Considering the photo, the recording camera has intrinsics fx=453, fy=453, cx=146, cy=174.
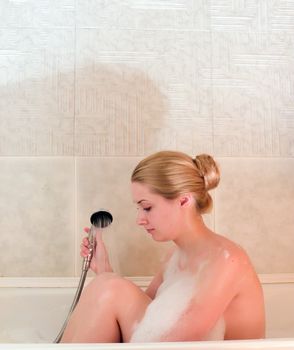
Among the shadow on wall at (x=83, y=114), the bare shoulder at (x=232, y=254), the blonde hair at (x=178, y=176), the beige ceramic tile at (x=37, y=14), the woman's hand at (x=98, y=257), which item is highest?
the beige ceramic tile at (x=37, y=14)

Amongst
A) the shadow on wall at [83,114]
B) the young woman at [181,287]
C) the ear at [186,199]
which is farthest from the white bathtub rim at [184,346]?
the shadow on wall at [83,114]

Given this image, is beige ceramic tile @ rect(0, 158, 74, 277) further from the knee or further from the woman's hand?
the knee

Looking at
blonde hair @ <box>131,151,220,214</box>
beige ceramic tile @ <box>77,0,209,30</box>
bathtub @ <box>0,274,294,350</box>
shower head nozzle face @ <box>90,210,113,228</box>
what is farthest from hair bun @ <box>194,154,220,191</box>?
beige ceramic tile @ <box>77,0,209,30</box>

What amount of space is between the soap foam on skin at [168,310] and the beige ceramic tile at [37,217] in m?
0.57

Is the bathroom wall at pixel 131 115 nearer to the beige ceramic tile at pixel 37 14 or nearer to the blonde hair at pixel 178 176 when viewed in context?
Result: the beige ceramic tile at pixel 37 14

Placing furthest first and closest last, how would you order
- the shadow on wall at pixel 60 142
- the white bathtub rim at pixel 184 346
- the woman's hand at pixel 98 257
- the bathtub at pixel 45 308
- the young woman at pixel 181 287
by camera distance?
the shadow on wall at pixel 60 142 → the bathtub at pixel 45 308 → the woman's hand at pixel 98 257 → the young woman at pixel 181 287 → the white bathtub rim at pixel 184 346

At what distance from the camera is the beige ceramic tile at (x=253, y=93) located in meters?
1.68

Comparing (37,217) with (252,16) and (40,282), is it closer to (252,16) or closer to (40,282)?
(40,282)

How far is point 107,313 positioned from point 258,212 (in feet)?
2.51

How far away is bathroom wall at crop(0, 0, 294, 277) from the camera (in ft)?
5.28

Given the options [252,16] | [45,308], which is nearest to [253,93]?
[252,16]

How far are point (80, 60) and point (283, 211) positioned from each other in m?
0.93

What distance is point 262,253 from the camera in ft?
5.45

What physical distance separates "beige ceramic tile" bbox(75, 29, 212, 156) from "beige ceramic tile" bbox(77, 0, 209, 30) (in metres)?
0.03
